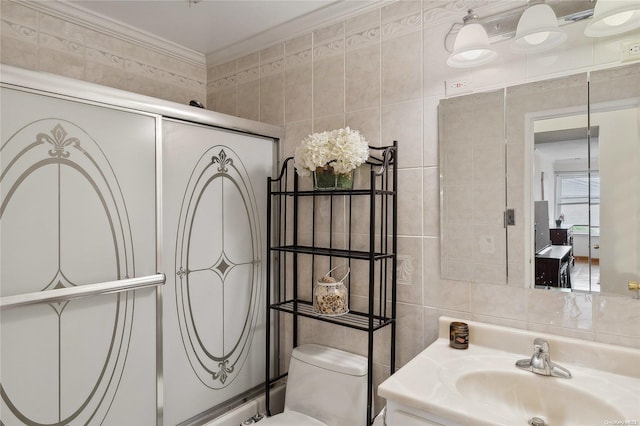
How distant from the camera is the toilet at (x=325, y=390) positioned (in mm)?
1520

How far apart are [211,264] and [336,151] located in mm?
773

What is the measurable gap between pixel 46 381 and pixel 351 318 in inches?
44.2

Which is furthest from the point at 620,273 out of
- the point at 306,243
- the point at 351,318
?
the point at 306,243

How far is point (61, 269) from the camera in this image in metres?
1.22

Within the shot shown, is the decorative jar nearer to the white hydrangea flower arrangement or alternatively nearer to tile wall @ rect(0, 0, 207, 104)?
the white hydrangea flower arrangement

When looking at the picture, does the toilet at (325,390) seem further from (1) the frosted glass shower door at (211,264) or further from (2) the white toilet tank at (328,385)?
(1) the frosted glass shower door at (211,264)

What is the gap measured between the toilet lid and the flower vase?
1.00m

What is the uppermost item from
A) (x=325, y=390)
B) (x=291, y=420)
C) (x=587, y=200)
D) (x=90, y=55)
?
(x=90, y=55)

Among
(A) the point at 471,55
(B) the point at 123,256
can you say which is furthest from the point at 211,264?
(A) the point at 471,55

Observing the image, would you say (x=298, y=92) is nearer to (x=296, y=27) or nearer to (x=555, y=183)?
(x=296, y=27)

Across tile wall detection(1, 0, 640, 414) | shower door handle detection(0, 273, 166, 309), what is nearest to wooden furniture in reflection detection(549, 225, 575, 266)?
tile wall detection(1, 0, 640, 414)

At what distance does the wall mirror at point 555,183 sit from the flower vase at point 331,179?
0.38m

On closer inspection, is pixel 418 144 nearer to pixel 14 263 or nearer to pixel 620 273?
pixel 620 273

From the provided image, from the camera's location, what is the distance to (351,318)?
1647mm
